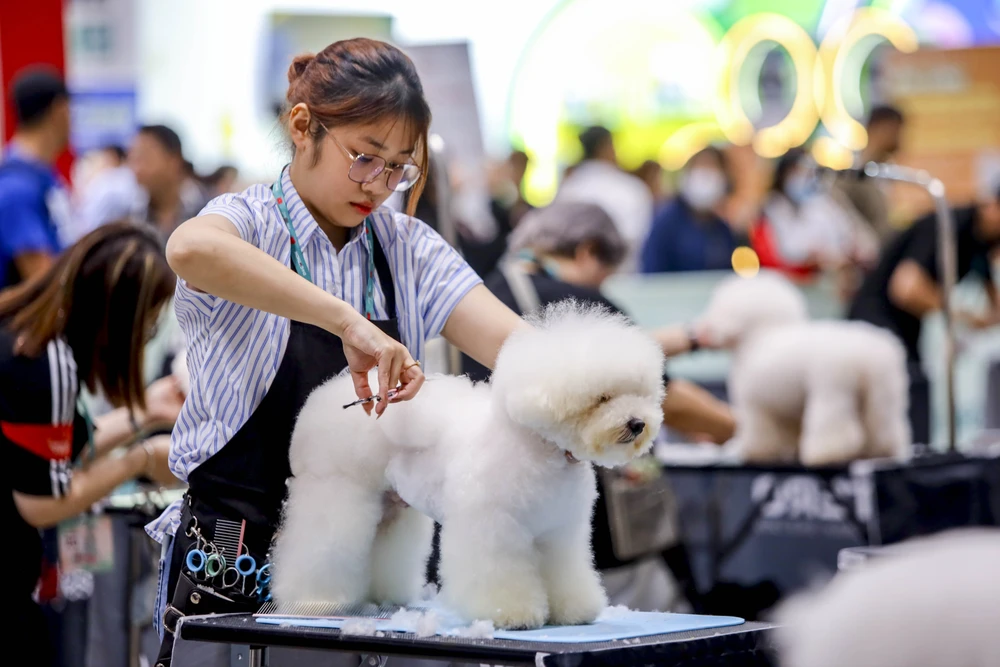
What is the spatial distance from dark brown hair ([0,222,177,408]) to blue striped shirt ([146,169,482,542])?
0.72m

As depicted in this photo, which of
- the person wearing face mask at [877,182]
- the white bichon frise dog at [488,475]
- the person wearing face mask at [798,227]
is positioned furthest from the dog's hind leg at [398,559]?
the person wearing face mask at [798,227]

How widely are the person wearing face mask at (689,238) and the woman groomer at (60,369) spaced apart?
4893mm

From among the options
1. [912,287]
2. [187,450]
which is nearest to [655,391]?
[187,450]

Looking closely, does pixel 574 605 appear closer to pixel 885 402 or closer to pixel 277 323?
pixel 277 323

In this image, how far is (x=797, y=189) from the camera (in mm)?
7164

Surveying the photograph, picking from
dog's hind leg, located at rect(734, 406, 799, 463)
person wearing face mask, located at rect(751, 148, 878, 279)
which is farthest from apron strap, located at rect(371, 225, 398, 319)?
person wearing face mask, located at rect(751, 148, 878, 279)

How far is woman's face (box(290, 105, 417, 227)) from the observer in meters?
1.61

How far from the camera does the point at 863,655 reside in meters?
0.78

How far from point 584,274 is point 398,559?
5.53 ft

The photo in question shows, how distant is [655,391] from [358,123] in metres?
0.52

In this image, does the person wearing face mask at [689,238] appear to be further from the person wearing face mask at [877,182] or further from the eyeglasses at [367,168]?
the eyeglasses at [367,168]

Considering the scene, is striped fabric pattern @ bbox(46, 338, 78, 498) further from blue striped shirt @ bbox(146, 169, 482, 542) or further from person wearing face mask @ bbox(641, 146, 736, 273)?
person wearing face mask @ bbox(641, 146, 736, 273)

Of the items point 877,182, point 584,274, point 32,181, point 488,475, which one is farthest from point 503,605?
point 877,182

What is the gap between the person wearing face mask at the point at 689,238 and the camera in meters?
6.99
